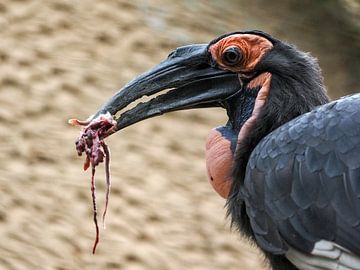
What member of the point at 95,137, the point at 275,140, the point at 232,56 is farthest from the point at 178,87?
the point at 275,140

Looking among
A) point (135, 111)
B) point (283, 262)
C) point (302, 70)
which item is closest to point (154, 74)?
point (135, 111)

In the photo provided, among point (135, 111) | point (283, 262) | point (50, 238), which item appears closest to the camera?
point (283, 262)

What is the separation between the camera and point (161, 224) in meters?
5.47

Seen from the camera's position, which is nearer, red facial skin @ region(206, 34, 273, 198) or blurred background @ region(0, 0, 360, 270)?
red facial skin @ region(206, 34, 273, 198)

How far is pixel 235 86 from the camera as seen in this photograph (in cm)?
335

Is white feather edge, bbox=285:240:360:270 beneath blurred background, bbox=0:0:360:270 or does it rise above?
above

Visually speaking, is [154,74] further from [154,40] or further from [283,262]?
[154,40]

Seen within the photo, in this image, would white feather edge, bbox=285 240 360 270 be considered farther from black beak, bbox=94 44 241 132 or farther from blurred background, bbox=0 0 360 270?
blurred background, bbox=0 0 360 270

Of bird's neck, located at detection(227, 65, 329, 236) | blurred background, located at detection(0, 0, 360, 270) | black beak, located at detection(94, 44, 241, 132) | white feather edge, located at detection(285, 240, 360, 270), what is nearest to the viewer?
white feather edge, located at detection(285, 240, 360, 270)

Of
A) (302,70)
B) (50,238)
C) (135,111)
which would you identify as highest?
(302,70)

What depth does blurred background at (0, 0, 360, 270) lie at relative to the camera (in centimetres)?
529

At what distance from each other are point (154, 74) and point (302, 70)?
0.43 m

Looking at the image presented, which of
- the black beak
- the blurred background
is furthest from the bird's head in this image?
the blurred background

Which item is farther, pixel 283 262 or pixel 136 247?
pixel 136 247
